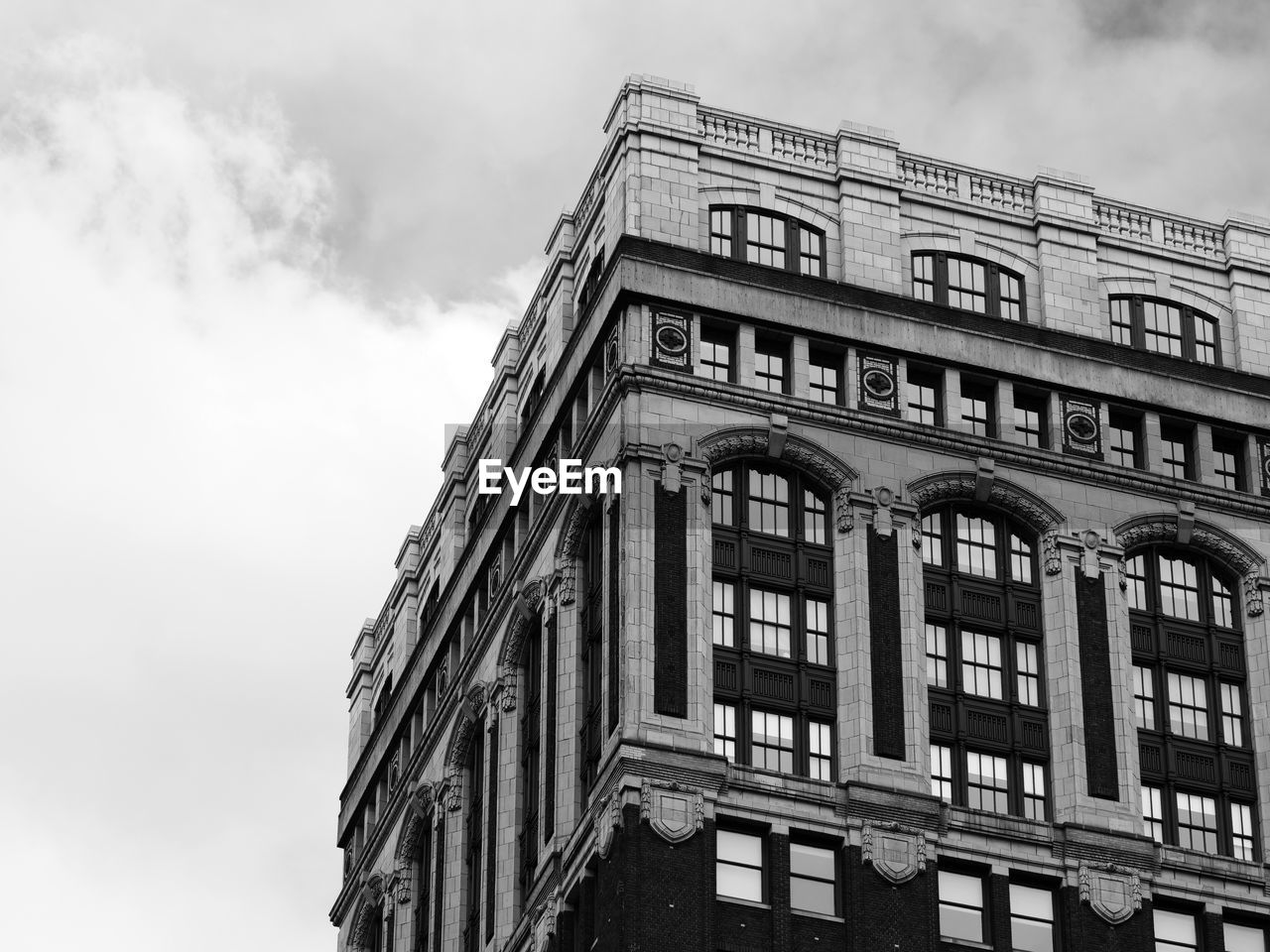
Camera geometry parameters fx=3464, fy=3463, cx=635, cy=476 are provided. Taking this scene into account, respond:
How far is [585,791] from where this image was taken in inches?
4257

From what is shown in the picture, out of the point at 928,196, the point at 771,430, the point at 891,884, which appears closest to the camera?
the point at 891,884

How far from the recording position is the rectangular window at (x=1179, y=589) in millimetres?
114750

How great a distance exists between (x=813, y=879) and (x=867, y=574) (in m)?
11.2

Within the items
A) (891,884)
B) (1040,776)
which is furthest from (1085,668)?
(891,884)

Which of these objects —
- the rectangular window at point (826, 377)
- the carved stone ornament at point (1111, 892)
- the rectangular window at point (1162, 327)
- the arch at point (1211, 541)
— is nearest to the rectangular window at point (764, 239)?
the rectangular window at point (826, 377)

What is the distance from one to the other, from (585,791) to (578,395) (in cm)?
1573

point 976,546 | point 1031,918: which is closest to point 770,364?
point 976,546

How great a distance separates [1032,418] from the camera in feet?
382

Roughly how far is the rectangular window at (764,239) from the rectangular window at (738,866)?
2176 cm

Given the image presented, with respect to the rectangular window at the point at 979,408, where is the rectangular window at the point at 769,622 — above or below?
below

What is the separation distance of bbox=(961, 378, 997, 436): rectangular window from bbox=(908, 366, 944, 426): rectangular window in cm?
87

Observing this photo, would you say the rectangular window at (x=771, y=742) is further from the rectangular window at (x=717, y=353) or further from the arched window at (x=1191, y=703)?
the rectangular window at (x=717, y=353)

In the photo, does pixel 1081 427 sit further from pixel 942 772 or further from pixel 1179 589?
pixel 942 772

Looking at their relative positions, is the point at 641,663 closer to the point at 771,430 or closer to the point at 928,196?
the point at 771,430
